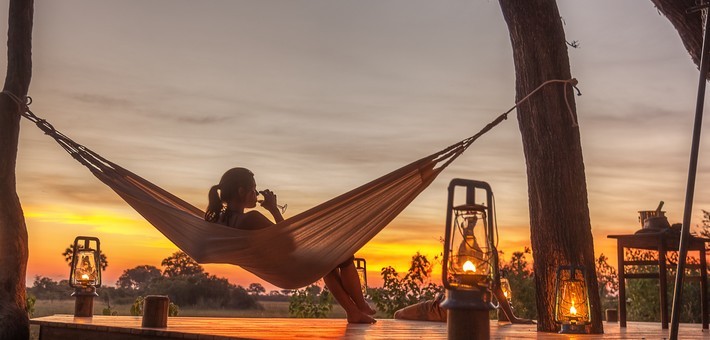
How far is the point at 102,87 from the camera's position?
6.12 meters

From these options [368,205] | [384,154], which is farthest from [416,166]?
[384,154]

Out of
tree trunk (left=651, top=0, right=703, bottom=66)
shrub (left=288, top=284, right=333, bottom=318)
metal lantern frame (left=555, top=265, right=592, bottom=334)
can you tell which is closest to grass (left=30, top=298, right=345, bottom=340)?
shrub (left=288, top=284, right=333, bottom=318)

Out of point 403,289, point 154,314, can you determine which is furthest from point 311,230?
point 403,289

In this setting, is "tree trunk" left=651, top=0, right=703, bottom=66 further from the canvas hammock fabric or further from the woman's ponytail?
the woman's ponytail

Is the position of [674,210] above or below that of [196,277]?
above

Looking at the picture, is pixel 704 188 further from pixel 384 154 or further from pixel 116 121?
pixel 116 121

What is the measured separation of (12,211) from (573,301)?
98.9 inches

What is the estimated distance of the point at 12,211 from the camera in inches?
145

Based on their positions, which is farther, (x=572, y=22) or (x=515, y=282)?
(x=515, y=282)

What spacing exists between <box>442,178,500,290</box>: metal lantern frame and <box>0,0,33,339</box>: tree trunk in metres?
2.11

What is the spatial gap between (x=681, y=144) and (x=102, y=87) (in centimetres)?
465

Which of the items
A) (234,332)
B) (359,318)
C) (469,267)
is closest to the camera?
(469,267)

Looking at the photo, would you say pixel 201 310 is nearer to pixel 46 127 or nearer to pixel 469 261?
pixel 46 127

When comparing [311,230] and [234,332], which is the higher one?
[311,230]
